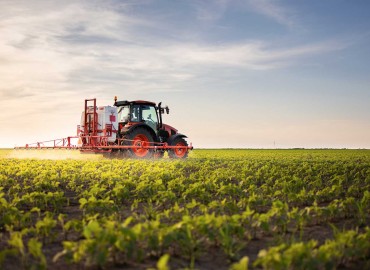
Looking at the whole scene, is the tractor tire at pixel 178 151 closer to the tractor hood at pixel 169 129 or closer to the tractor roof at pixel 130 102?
the tractor hood at pixel 169 129

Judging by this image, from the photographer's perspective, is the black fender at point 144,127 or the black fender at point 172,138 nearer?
the black fender at point 144,127

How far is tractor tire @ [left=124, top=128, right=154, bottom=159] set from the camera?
748 inches

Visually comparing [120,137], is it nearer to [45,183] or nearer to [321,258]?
[45,183]

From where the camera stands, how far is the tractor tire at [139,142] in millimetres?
19000

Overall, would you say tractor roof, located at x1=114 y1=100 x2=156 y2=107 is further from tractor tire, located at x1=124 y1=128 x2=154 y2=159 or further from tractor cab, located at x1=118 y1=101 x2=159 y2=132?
tractor tire, located at x1=124 y1=128 x2=154 y2=159

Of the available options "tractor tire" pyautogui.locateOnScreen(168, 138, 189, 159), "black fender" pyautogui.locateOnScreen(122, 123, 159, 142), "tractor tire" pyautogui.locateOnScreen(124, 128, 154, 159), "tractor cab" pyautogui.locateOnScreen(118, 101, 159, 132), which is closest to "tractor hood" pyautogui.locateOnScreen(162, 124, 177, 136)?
"tractor tire" pyautogui.locateOnScreen(168, 138, 189, 159)

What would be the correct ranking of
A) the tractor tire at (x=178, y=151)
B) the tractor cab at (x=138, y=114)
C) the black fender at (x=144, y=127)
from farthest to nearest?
the tractor tire at (x=178, y=151) → the tractor cab at (x=138, y=114) → the black fender at (x=144, y=127)

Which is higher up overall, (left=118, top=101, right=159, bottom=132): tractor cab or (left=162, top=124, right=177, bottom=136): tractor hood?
(left=118, top=101, right=159, bottom=132): tractor cab

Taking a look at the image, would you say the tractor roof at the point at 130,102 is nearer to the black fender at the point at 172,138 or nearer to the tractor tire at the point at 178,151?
the black fender at the point at 172,138

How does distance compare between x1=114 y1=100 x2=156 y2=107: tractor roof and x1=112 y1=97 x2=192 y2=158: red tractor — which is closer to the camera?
x1=112 y1=97 x2=192 y2=158: red tractor

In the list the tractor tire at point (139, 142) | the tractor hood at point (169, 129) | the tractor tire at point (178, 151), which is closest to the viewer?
the tractor tire at point (139, 142)

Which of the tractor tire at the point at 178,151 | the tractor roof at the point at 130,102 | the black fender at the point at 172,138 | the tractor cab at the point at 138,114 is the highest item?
the tractor roof at the point at 130,102

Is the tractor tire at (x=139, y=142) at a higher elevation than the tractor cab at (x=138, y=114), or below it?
below

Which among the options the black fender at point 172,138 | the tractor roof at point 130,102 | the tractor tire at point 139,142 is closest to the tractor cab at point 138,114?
the tractor roof at point 130,102
